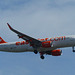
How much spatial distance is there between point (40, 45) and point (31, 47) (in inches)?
135

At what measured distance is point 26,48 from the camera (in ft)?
269

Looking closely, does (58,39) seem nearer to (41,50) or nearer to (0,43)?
(41,50)

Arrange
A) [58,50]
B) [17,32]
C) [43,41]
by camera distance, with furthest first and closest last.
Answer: [58,50]
[43,41]
[17,32]

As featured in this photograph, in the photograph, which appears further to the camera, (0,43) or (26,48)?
(0,43)

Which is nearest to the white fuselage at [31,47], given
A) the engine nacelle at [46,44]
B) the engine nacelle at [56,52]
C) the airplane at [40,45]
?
the airplane at [40,45]

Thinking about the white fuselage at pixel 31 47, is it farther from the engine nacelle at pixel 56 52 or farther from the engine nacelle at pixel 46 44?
the engine nacelle at pixel 56 52

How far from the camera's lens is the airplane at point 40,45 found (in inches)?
3019

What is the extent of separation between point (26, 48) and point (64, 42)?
470 inches

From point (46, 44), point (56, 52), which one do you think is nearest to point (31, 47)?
point (46, 44)

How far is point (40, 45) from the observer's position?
260ft

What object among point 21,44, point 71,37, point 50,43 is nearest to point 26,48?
point 21,44

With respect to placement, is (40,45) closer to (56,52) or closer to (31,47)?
(31,47)

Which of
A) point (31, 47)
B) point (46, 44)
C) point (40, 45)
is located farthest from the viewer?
point (31, 47)

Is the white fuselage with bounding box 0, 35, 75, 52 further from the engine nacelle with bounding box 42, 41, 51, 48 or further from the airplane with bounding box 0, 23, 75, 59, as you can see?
the engine nacelle with bounding box 42, 41, 51, 48
